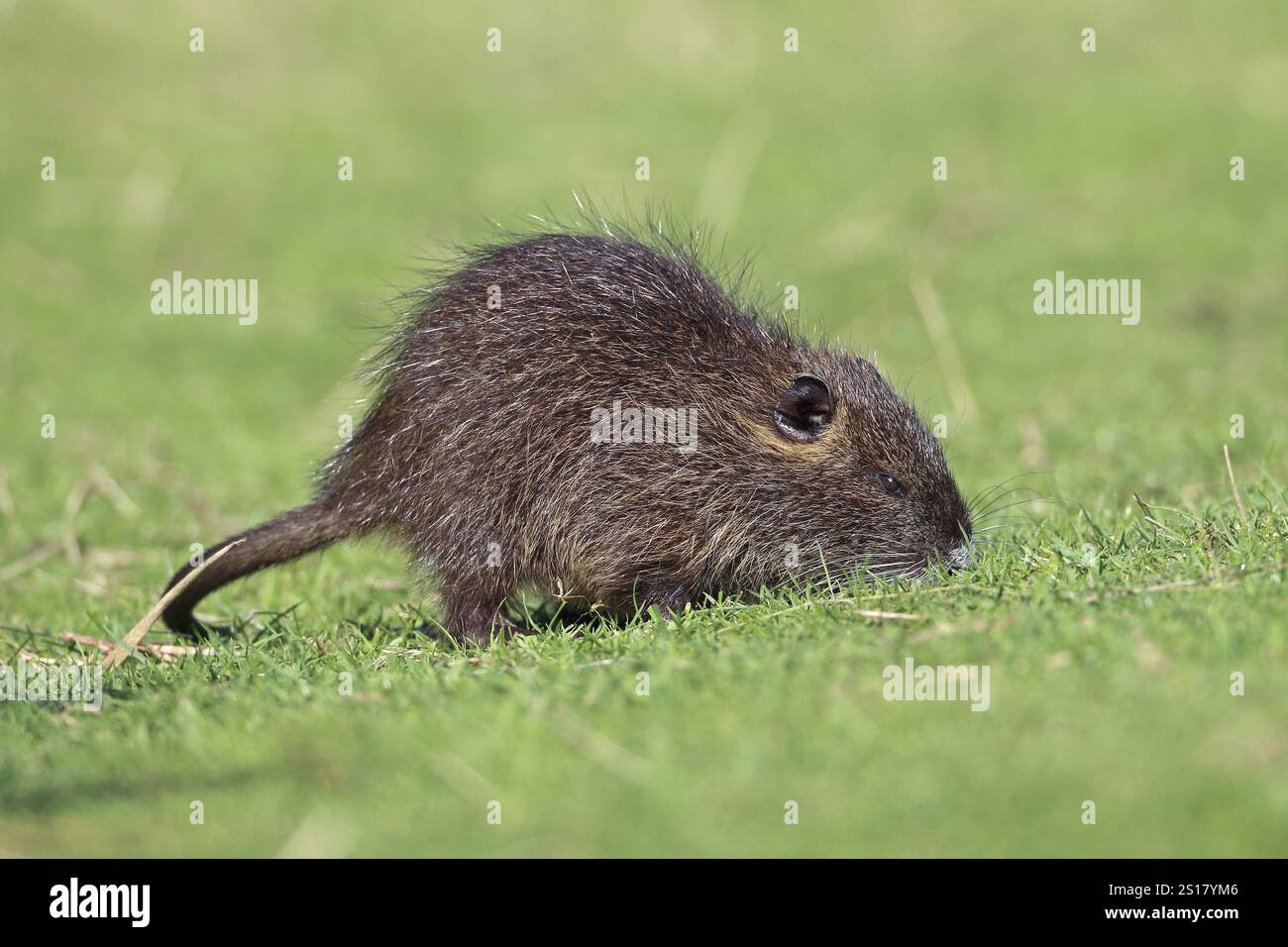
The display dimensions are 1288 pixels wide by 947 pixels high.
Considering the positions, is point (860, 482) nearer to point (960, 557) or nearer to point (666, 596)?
point (960, 557)

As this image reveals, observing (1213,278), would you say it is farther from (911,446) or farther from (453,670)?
(453,670)

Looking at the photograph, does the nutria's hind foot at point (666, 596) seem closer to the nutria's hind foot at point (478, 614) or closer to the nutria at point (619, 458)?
the nutria at point (619, 458)

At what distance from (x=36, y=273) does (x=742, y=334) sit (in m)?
8.96

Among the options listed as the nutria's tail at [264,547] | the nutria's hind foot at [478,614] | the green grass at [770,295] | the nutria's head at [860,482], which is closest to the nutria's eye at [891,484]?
the nutria's head at [860,482]

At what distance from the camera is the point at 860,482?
6.19 m

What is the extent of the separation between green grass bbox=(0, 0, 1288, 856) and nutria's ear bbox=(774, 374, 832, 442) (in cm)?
75

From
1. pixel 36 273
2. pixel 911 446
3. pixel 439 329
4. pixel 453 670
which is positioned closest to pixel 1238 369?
pixel 911 446

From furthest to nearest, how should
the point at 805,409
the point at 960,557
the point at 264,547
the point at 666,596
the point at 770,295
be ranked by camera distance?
the point at 770,295 < the point at 264,547 < the point at 805,409 < the point at 666,596 < the point at 960,557

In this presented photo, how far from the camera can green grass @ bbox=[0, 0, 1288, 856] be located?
4020mm

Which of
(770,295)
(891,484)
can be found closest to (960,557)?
(891,484)

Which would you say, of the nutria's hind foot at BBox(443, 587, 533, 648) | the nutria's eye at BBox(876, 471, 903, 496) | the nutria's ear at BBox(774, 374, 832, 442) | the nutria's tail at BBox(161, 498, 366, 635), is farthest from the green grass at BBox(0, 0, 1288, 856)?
the nutria's ear at BBox(774, 374, 832, 442)

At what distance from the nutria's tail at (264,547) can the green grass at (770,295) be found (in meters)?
0.29

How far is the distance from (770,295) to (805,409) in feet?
18.1

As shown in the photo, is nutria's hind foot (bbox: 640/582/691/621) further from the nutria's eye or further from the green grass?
the nutria's eye
